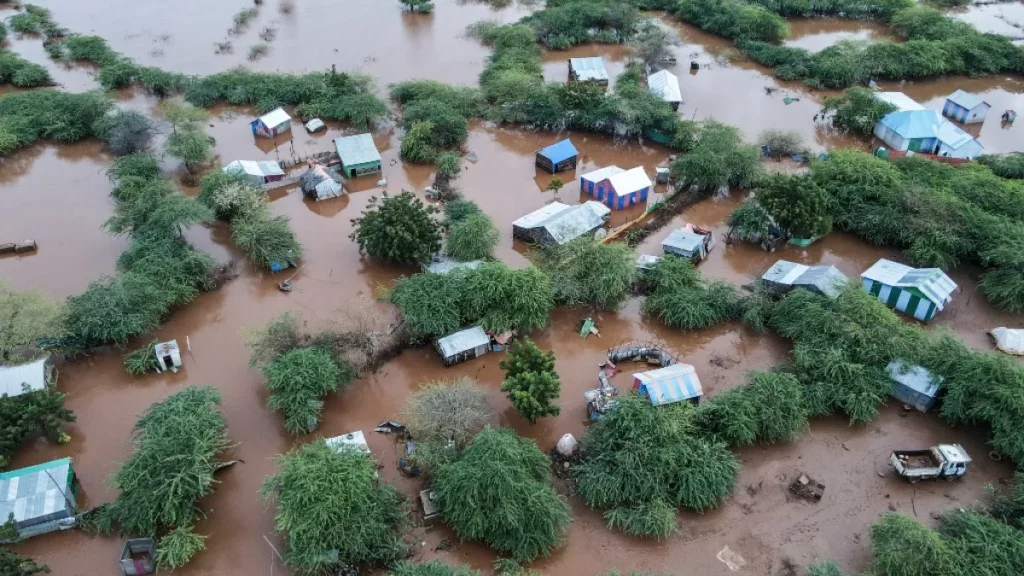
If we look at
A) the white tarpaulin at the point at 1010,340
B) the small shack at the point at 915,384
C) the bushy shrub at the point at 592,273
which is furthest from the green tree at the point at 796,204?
the small shack at the point at 915,384

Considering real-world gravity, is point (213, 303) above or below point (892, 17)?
below

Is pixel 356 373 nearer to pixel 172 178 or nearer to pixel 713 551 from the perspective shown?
pixel 713 551

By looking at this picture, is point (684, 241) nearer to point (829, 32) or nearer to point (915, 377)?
point (915, 377)

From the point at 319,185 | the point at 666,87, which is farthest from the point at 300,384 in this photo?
the point at 666,87

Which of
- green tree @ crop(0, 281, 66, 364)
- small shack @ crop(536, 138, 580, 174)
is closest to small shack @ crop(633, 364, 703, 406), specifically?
small shack @ crop(536, 138, 580, 174)

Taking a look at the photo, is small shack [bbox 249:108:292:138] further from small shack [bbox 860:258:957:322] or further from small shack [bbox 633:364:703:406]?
small shack [bbox 860:258:957:322]

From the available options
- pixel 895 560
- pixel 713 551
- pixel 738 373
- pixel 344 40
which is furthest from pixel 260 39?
pixel 895 560

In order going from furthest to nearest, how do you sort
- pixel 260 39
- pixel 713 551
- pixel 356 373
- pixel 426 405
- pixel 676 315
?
pixel 260 39 → pixel 676 315 → pixel 356 373 → pixel 426 405 → pixel 713 551
